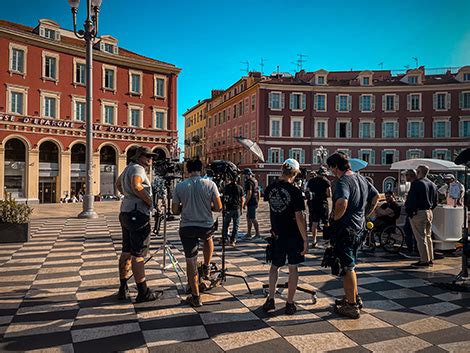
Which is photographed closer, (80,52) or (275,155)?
(80,52)

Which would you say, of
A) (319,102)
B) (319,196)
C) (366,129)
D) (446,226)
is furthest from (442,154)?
(319,196)

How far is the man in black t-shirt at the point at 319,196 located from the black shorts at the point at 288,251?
419 centimetres

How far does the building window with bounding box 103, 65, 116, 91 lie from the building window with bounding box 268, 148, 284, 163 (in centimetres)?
1897

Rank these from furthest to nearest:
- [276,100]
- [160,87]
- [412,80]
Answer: [412,80] → [276,100] → [160,87]

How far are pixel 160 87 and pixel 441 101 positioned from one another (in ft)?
105

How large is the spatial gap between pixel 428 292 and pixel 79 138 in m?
28.9

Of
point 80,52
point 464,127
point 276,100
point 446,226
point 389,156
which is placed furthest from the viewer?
point 389,156

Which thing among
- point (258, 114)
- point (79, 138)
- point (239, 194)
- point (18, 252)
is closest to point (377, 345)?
point (239, 194)

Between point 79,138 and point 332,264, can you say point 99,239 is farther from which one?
point 79,138

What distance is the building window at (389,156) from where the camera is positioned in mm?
43656

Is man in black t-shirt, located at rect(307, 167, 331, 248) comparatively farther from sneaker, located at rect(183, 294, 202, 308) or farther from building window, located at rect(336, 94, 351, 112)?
building window, located at rect(336, 94, 351, 112)

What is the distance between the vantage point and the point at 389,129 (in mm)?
43938

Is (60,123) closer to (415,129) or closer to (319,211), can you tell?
(319,211)

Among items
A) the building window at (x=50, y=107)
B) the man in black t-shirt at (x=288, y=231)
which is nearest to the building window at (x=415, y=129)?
the building window at (x=50, y=107)
